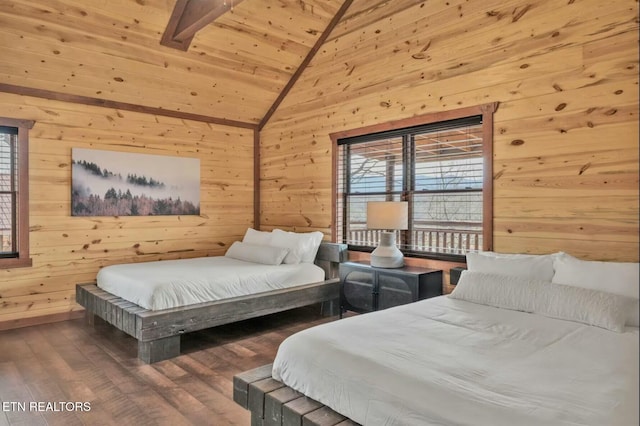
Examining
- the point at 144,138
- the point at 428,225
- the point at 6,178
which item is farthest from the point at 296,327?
the point at 6,178

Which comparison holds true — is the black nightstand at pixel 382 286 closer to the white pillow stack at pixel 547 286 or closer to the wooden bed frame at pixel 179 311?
the wooden bed frame at pixel 179 311

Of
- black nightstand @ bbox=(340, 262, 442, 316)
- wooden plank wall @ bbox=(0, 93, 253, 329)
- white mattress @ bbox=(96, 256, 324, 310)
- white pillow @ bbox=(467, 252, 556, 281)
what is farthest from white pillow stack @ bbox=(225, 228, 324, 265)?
white pillow @ bbox=(467, 252, 556, 281)

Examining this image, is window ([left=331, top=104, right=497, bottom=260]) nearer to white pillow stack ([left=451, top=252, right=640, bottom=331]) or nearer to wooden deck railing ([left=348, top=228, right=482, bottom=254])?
wooden deck railing ([left=348, top=228, right=482, bottom=254])

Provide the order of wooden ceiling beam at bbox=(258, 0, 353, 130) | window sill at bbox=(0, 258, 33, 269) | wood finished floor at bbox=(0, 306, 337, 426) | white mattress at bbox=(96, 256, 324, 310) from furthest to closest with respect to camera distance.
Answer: wooden ceiling beam at bbox=(258, 0, 353, 130), window sill at bbox=(0, 258, 33, 269), white mattress at bbox=(96, 256, 324, 310), wood finished floor at bbox=(0, 306, 337, 426)

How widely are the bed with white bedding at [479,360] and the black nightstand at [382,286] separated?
0.81 meters

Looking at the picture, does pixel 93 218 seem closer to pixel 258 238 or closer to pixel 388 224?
pixel 258 238

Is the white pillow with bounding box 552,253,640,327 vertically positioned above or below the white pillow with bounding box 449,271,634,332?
above

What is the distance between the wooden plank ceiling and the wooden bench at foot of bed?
10.0 ft

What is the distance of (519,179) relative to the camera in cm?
355

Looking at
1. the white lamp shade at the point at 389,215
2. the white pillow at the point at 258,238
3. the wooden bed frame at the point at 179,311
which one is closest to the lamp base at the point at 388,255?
the white lamp shade at the point at 389,215

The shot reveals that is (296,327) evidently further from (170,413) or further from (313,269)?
(170,413)

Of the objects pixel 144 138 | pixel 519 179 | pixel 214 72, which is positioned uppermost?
pixel 214 72

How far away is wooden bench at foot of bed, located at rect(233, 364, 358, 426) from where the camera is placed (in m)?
1.85

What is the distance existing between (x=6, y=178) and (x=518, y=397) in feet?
16.1
